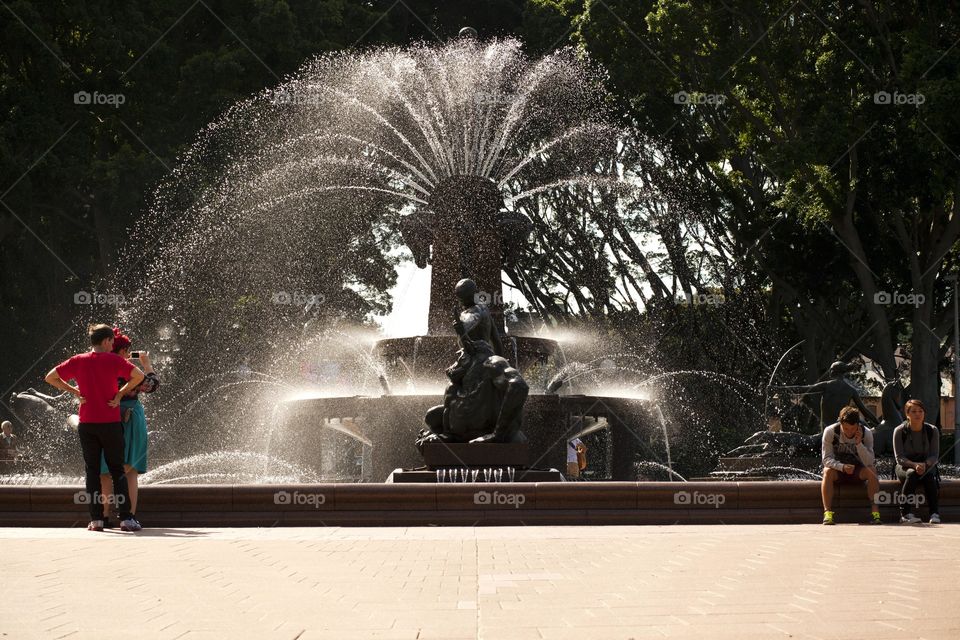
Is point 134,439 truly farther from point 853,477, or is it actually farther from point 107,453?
point 853,477

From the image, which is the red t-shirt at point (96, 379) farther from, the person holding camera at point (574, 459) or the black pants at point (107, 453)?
the person holding camera at point (574, 459)

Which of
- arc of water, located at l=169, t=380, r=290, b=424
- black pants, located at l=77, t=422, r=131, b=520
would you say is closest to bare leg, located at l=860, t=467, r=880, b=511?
black pants, located at l=77, t=422, r=131, b=520

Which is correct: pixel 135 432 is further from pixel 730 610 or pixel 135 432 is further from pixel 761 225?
pixel 761 225

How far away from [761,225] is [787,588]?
2401 centimetres

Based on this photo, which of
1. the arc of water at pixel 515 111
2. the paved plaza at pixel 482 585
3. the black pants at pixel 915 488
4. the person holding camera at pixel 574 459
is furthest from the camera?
the arc of water at pixel 515 111

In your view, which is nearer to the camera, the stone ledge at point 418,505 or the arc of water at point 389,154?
the stone ledge at point 418,505

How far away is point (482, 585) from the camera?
6.34 metres

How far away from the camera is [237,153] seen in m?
32.1

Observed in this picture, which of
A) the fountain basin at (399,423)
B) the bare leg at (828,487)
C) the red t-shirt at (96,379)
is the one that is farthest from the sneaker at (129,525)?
the fountain basin at (399,423)

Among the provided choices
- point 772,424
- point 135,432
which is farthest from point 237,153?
point 135,432

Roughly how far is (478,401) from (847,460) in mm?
4102

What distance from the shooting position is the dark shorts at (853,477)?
11.0 m

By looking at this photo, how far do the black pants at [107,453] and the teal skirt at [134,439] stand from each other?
0.49ft

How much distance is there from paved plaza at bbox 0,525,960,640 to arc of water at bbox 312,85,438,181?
18.0 m
